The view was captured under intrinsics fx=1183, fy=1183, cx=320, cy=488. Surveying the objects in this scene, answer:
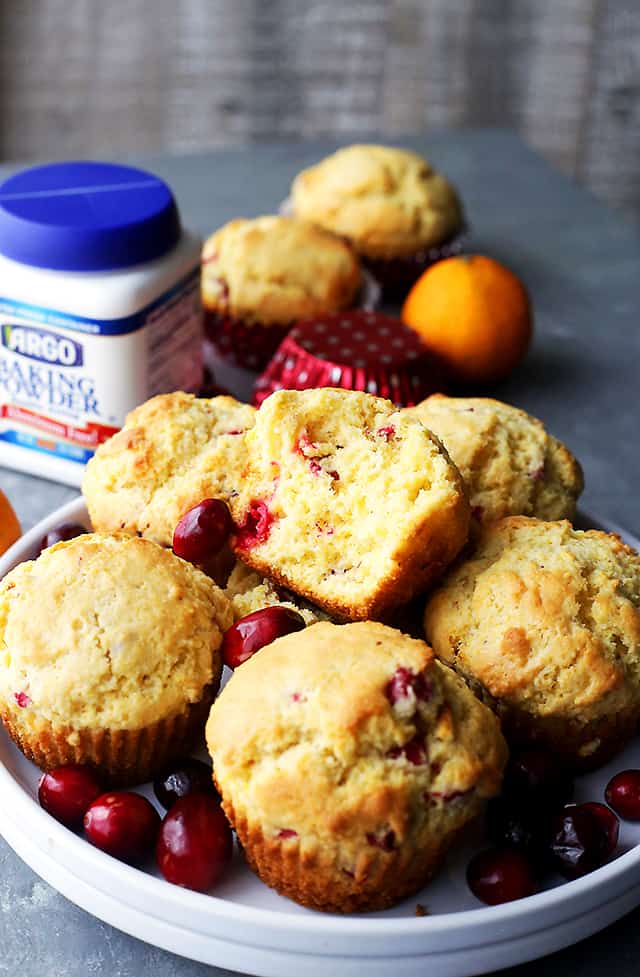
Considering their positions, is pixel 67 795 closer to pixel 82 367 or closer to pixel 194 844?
pixel 194 844

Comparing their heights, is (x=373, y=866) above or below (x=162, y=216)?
below

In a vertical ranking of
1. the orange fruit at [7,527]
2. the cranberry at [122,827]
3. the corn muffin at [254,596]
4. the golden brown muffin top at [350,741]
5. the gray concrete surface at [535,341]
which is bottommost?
the gray concrete surface at [535,341]

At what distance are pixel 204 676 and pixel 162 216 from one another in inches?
37.8

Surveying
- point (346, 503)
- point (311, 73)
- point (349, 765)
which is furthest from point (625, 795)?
point (311, 73)

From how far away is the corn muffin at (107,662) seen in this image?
1182 mm

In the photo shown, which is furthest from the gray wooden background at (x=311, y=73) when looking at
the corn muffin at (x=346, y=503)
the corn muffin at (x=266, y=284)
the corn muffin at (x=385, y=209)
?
the corn muffin at (x=346, y=503)

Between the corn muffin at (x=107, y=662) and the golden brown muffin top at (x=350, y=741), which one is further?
the corn muffin at (x=107, y=662)

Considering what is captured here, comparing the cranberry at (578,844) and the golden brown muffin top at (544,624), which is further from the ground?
the golden brown muffin top at (544,624)

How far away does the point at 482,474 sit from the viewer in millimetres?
1451

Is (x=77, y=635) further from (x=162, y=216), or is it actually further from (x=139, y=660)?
(x=162, y=216)

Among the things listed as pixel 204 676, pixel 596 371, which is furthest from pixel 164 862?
pixel 596 371

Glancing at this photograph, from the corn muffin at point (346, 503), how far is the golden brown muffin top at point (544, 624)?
0.05 metres

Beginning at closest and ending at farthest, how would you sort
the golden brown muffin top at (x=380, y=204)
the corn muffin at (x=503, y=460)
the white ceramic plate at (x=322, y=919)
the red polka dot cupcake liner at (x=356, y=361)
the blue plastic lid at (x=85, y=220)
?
1. the white ceramic plate at (x=322, y=919)
2. the corn muffin at (x=503, y=460)
3. the blue plastic lid at (x=85, y=220)
4. the red polka dot cupcake liner at (x=356, y=361)
5. the golden brown muffin top at (x=380, y=204)

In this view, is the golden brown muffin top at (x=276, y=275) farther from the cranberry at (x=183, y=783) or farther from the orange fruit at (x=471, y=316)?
the cranberry at (x=183, y=783)
